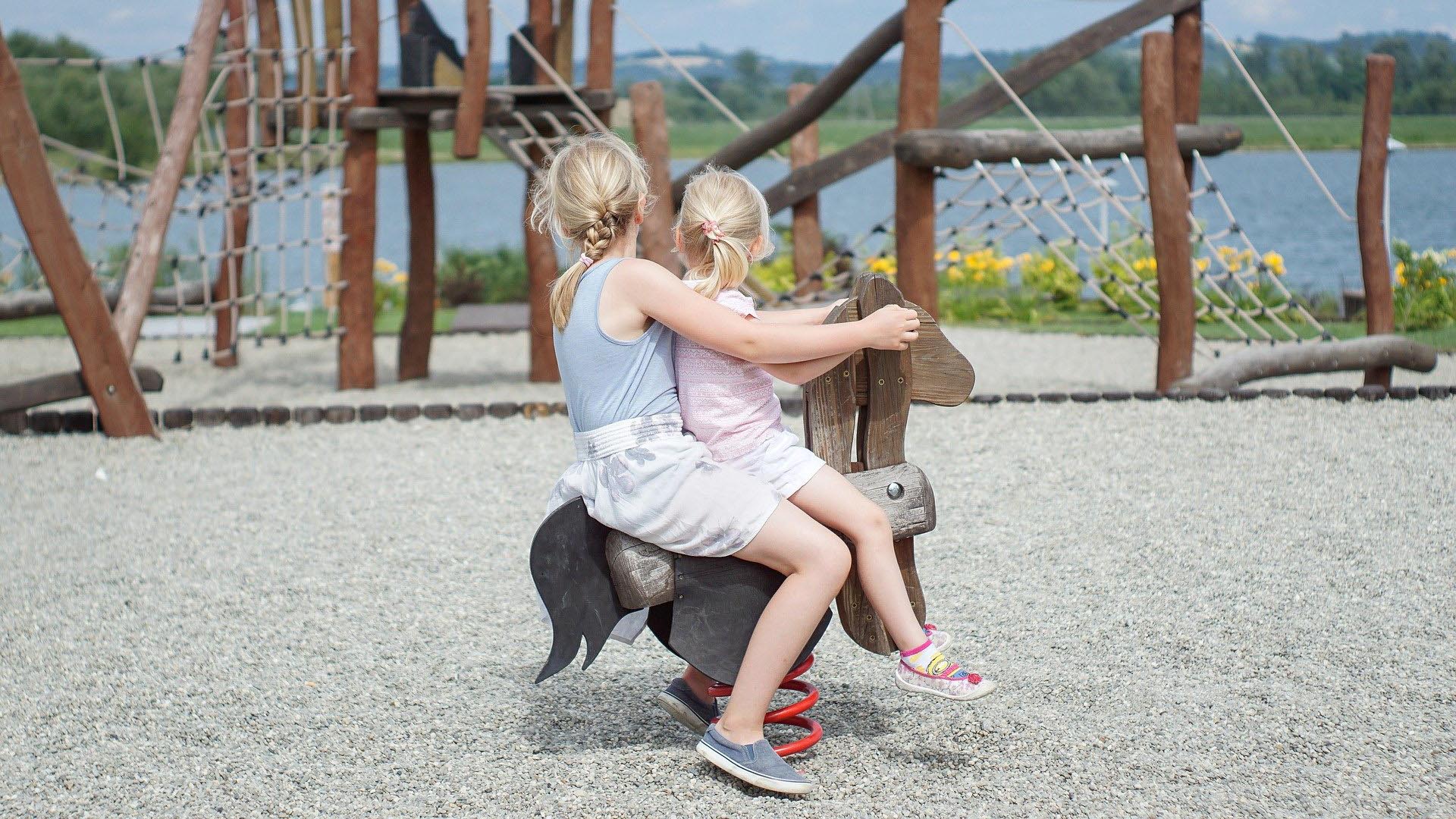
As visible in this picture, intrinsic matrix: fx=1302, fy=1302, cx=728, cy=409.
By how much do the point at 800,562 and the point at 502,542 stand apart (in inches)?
86.5

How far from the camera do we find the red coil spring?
274 cm

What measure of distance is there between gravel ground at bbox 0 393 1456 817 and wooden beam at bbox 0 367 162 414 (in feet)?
2.14

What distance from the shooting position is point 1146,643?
3.38 m

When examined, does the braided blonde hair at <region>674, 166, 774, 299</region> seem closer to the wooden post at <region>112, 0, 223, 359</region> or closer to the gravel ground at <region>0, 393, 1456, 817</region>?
the gravel ground at <region>0, 393, 1456, 817</region>

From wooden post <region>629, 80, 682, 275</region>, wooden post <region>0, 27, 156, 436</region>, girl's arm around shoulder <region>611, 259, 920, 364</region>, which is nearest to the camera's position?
girl's arm around shoulder <region>611, 259, 920, 364</region>

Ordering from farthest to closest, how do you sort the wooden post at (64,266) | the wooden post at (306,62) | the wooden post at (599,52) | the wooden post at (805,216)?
the wooden post at (805,216), the wooden post at (599,52), the wooden post at (306,62), the wooden post at (64,266)

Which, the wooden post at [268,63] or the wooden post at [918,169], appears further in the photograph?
the wooden post at [268,63]

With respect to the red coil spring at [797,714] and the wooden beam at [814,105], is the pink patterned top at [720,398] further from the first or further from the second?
the wooden beam at [814,105]

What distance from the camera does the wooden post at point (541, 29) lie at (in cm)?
788

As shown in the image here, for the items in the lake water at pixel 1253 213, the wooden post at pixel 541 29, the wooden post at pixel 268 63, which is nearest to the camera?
the wooden post at pixel 541 29

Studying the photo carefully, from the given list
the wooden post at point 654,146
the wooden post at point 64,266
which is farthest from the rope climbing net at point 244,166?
the wooden post at point 654,146

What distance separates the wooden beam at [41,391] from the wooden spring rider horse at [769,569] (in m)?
4.59

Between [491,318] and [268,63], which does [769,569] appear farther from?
[491,318]

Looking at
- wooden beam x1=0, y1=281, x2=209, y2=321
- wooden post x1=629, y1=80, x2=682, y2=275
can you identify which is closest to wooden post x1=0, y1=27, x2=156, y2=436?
wooden beam x1=0, y1=281, x2=209, y2=321
